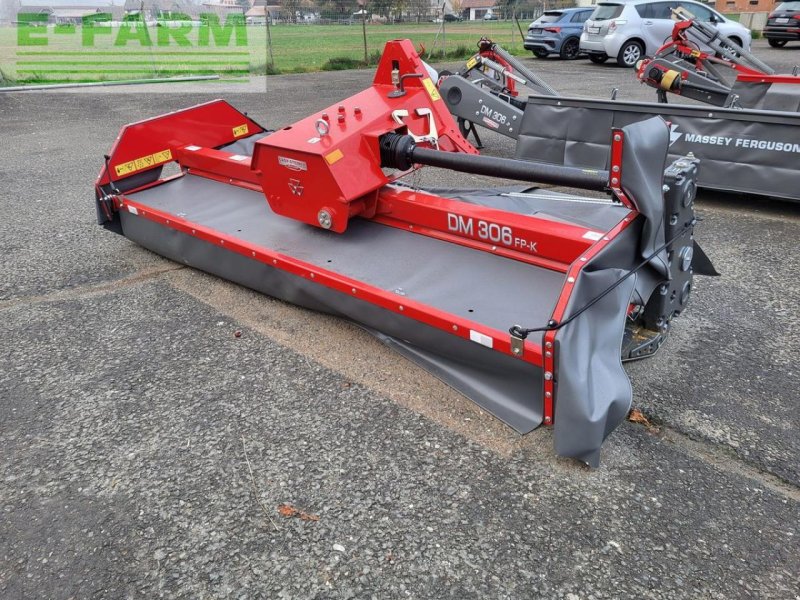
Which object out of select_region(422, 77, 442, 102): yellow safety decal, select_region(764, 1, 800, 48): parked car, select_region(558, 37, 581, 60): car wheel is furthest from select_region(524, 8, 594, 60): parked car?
select_region(422, 77, 442, 102): yellow safety decal

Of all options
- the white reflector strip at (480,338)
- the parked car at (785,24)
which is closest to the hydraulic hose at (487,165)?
the white reflector strip at (480,338)

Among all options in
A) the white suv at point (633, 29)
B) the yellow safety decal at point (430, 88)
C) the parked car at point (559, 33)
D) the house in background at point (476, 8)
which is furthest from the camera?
the house in background at point (476, 8)

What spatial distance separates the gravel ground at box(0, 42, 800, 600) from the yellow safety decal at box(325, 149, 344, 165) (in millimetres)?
886

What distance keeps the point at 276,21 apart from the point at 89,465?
24864mm

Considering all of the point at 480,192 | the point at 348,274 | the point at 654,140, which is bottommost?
the point at 348,274

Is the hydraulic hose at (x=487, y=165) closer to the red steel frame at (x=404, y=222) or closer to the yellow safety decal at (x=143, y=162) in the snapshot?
the red steel frame at (x=404, y=222)

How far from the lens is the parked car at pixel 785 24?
60.9 feet

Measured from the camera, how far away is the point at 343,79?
1454 cm

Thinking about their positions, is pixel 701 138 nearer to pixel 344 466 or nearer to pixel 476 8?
pixel 344 466

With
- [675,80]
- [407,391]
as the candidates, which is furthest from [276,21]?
[407,391]

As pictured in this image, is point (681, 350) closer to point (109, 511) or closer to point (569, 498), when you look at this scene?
point (569, 498)

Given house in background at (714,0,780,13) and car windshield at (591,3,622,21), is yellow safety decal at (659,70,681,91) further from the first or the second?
house in background at (714,0,780,13)

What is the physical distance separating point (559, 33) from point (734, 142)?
13.7 m

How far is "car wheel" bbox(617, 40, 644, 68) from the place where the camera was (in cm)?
1553
